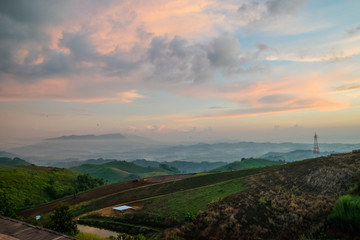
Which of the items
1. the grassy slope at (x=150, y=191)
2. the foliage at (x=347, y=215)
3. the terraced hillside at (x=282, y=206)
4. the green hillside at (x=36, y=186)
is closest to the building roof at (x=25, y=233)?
the terraced hillside at (x=282, y=206)

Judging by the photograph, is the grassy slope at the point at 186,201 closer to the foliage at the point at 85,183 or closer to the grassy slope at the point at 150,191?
the grassy slope at the point at 150,191

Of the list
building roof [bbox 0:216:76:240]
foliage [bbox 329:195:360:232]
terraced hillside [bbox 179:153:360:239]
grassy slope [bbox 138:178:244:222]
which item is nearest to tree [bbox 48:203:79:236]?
building roof [bbox 0:216:76:240]

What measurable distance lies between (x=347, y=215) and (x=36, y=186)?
81720 mm

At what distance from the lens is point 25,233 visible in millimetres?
24531

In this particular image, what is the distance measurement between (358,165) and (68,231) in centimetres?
4722

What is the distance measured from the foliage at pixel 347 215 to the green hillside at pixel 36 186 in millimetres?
65944

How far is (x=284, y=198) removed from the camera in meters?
36.0

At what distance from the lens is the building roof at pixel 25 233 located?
23.3 m

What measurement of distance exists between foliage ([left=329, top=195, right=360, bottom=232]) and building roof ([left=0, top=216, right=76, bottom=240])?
84.9 ft

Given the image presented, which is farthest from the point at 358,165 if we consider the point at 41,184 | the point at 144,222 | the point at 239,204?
the point at 41,184

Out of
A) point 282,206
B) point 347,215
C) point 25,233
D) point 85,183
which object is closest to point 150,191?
point 282,206

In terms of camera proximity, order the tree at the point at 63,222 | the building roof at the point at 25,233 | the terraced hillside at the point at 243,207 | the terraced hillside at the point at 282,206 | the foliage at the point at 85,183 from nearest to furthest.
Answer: the building roof at the point at 25,233 < the terraced hillside at the point at 282,206 < the tree at the point at 63,222 < the terraced hillside at the point at 243,207 < the foliage at the point at 85,183

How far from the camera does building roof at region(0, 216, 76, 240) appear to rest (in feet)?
76.3

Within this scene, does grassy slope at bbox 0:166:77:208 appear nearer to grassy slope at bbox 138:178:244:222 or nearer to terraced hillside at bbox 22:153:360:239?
terraced hillside at bbox 22:153:360:239
